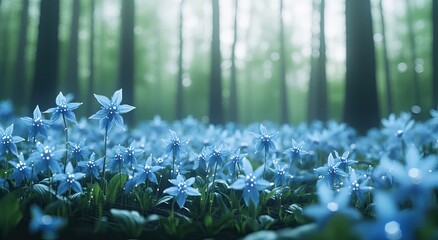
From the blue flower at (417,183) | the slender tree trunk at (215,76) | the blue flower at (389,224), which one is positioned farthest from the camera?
the slender tree trunk at (215,76)

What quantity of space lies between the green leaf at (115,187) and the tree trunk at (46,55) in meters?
5.85

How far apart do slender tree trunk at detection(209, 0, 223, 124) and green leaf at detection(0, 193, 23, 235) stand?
955 cm

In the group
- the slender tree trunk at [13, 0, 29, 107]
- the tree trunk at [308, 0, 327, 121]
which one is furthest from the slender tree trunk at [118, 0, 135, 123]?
the slender tree trunk at [13, 0, 29, 107]

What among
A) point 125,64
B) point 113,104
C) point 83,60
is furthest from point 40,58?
point 83,60

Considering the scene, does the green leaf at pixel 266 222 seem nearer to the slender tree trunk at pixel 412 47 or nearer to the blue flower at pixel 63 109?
the blue flower at pixel 63 109

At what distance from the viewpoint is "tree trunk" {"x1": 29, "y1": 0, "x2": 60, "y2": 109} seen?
26.9ft

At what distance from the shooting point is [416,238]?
1604mm

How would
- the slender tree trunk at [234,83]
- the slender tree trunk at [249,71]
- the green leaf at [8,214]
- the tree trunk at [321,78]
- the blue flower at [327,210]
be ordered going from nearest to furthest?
the blue flower at [327,210], the green leaf at [8,214], the tree trunk at [321,78], the slender tree trunk at [234,83], the slender tree trunk at [249,71]

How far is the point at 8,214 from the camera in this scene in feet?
7.34

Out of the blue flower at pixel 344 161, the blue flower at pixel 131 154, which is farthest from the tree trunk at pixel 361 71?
the blue flower at pixel 131 154

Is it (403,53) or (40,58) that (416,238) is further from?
(403,53)

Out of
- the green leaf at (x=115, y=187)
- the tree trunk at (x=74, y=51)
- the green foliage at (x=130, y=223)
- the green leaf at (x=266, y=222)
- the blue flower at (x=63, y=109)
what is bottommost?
the green leaf at (x=266, y=222)

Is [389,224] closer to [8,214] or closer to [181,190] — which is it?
[181,190]

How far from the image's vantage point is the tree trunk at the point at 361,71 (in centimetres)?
841
